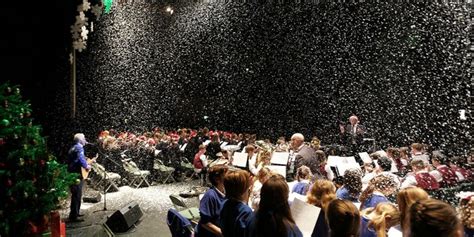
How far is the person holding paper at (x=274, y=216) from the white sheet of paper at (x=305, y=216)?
13.3 inches

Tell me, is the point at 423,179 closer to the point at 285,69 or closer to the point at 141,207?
the point at 141,207

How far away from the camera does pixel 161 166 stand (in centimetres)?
1106

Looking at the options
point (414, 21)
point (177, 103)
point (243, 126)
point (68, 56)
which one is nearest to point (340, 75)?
point (414, 21)

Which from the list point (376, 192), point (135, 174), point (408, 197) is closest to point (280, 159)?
point (376, 192)

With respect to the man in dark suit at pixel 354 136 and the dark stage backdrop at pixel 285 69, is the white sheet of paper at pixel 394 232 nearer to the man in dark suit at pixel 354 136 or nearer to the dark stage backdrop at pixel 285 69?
the man in dark suit at pixel 354 136

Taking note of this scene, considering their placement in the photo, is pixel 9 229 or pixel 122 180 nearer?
pixel 9 229

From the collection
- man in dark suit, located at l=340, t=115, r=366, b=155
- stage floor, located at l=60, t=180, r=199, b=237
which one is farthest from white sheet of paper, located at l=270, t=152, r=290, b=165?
man in dark suit, located at l=340, t=115, r=366, b=155

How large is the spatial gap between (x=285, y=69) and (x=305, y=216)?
68.8 feet

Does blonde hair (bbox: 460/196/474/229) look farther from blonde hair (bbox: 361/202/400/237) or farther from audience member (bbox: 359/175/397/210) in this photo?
audience member (bbox: 359/175/397/210)

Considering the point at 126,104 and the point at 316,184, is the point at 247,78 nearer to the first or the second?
the point at 126,104

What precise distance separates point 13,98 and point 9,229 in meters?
1.30

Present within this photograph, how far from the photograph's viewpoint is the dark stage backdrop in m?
15.9

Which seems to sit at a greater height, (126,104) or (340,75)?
(340,75)

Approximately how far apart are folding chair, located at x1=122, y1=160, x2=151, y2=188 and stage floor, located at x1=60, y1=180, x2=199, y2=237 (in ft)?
0.93
